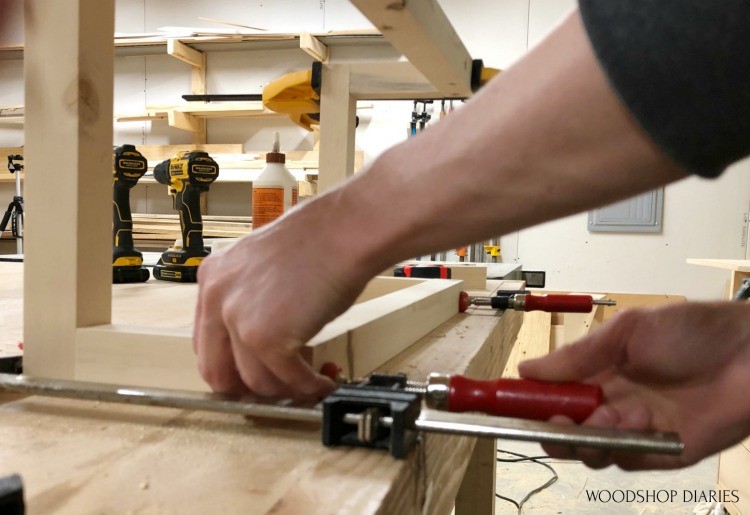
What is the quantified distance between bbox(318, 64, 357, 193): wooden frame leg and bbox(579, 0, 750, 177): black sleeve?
86cm

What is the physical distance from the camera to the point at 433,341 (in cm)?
76

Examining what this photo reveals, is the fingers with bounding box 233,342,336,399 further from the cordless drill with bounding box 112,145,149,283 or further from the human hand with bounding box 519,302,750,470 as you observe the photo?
the cordless drill with bounding box 112,145,149,283

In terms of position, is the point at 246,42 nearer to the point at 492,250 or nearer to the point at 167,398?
the point at 492,250

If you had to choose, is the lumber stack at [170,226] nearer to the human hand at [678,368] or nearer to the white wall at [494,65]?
the white wall at [494,65]

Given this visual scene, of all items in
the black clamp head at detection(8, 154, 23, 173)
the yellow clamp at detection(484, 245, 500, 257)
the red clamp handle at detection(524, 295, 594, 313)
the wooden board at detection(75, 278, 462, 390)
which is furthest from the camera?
the black clamp head at detection(8, 154, 23, 173)

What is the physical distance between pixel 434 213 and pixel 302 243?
0.33 ft

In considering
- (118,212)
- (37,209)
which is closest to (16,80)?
(118,212)

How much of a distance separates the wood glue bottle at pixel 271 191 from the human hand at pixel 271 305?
2.90 feet

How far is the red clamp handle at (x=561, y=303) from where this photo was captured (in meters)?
0.96

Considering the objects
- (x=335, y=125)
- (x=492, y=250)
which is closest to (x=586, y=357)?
(x=335, y=125)

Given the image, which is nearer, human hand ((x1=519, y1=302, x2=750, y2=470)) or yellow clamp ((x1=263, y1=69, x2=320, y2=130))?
human hand ((x1=519, y1=302, x2=750, y2=470))

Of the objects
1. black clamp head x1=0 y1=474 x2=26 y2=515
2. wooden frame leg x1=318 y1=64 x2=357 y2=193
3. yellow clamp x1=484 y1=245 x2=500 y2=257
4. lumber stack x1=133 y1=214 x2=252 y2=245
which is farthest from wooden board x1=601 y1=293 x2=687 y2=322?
black clamp head x1=0 y1=474 x2=26 y2=515

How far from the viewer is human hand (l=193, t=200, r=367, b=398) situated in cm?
39

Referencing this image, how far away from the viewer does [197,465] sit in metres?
0.37
